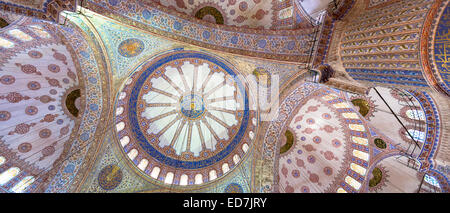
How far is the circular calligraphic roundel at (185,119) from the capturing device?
24.3 feet

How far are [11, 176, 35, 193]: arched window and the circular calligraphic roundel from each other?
2.87 m

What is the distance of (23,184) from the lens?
558 centimetres

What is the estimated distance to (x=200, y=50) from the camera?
19.0 ft

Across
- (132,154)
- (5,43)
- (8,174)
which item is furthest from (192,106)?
A: (8,174)

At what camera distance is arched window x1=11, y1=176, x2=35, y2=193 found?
5.48m

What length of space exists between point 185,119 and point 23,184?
20.7 feet

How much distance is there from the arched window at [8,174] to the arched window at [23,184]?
0.29 meters

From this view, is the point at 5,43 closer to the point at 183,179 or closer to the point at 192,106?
the point at 192,106

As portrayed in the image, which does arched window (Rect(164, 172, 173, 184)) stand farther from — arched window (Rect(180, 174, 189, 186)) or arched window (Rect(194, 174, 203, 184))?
arched window (Rect(194, 174, 203, 184))

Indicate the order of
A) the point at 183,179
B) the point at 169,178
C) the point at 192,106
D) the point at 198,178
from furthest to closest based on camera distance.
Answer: the point at 192,106
the point at 198,178
the point at 183,179
the point at 169,178

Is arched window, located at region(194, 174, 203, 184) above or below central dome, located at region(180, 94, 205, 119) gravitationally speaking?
below

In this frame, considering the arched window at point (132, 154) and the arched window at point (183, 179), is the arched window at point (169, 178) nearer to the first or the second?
the arched window at point (183, 179)

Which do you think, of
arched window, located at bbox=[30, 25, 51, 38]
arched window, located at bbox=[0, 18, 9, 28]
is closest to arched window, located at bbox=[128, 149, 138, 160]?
arched window, located at bbox=[30, 25, 51, 38]
